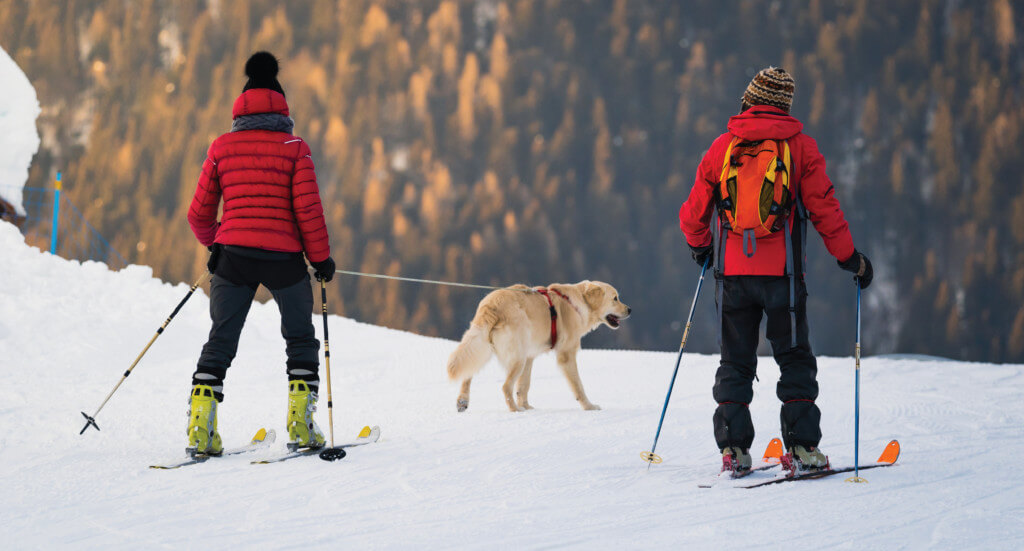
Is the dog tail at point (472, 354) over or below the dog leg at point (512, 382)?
over

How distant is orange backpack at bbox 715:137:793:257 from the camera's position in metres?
2.38

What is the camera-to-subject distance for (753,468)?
2594mm

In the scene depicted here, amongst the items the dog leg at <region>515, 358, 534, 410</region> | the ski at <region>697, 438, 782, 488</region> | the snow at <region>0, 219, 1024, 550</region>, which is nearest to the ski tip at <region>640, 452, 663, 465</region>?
the snow at <region>0, 219, 1024, 550</region>

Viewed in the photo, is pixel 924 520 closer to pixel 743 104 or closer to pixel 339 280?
pixel 743 104

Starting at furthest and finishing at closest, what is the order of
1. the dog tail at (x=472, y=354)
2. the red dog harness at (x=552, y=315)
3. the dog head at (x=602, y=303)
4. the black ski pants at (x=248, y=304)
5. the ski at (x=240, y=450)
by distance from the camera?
the dog head at (x=602, y=303), the red dog harness at (x=552, y=315), the dog tail at (x=472, y=354), the black ski pants at (x=248, y=304), the ski at (x=240, y=450)

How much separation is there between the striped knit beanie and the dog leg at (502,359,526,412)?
222 cm

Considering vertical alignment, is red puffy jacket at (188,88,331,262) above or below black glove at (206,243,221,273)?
above

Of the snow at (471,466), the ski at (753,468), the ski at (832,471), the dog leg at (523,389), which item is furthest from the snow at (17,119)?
the ski at (832,471)

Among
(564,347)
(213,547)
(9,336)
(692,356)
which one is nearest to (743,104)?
(213,547)

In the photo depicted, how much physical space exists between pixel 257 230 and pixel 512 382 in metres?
1.97

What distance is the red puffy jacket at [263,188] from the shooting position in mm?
2729

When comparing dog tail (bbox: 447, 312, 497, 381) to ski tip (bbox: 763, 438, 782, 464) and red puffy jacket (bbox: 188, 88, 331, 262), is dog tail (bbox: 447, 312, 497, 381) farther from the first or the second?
ski tip (bbox: 763, 438, 782, 464)

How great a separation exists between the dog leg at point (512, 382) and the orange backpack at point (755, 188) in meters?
2.09

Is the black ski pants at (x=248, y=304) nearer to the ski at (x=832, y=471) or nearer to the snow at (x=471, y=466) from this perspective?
the snow at (x=471, y=466)
